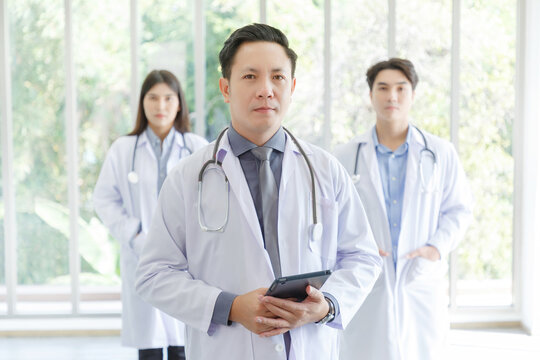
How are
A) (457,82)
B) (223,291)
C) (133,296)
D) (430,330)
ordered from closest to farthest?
(223,291) → (430,330) → (133,296) → (457,82)


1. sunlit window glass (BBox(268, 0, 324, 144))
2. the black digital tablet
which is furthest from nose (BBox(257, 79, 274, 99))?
sunlit window glass (BBox(268, 0, 324, 144))

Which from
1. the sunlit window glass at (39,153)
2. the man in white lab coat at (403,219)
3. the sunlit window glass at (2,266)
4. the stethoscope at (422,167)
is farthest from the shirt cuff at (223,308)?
the sunlit window glass at (2,266)

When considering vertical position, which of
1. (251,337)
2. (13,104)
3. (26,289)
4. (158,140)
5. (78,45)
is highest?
(78,45)

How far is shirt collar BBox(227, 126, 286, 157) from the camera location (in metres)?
1.69

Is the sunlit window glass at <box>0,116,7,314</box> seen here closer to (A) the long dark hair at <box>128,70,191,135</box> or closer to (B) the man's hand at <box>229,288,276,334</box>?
(A) the long dark hair at <box>128,70,191,135</box>

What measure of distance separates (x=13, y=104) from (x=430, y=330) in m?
3.40

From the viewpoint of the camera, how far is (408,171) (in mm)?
2814

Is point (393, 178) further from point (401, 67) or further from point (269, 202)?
point (269, 202)

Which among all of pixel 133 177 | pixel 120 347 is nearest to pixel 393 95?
pixel 133 177

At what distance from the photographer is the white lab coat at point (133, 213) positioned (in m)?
3.36

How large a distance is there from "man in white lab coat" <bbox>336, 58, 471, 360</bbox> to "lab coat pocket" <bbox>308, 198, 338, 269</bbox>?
105 cm

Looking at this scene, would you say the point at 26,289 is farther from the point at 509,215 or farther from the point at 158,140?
the point at 509,215

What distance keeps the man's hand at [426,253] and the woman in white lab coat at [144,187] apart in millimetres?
1403

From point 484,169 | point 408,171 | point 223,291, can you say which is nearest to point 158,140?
point 408,171
